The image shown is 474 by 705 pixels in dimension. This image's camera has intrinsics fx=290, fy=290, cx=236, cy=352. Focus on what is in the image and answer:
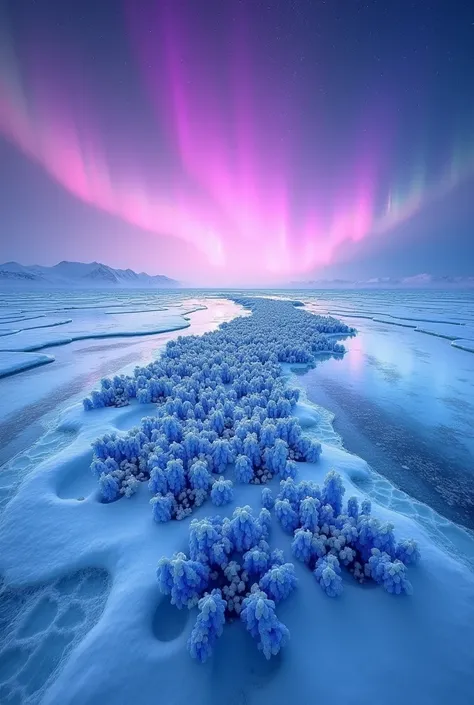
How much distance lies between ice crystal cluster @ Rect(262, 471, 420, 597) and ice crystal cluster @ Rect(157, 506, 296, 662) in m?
0.48

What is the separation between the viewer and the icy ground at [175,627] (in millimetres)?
3340

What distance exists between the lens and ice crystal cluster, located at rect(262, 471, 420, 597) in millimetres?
4250

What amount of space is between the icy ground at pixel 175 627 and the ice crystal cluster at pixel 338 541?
218 millimetres

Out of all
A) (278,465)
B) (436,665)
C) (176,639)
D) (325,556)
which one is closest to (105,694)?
(176,639)

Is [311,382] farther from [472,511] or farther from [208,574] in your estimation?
[208,574]

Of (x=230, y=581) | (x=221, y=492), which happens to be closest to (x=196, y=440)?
(x=221, y=492)

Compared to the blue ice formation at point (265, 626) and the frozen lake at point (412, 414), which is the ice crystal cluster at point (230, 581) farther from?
the frozen lake at point (412, 414)

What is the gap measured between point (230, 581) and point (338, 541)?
1845 millimetres

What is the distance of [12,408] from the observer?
1111 cm

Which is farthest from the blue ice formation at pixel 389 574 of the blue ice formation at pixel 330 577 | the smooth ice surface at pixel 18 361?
the smooth ice surface at pixel 18 361

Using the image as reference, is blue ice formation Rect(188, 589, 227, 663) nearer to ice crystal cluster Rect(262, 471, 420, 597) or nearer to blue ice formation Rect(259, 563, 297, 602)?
blue ice formation Rect(259, 563, 297, 602)

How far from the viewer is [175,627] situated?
3996mm

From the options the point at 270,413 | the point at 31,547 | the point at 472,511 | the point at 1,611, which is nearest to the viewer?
the point at 1,611

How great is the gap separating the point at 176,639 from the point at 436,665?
3.21m
